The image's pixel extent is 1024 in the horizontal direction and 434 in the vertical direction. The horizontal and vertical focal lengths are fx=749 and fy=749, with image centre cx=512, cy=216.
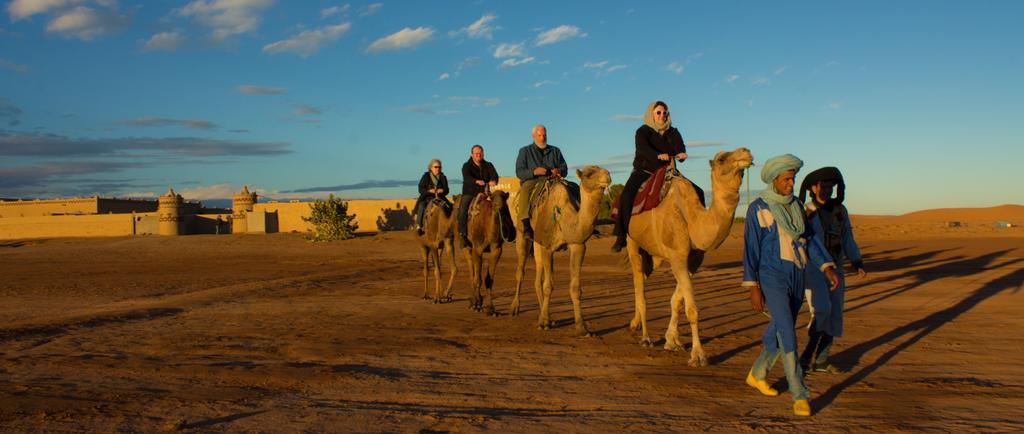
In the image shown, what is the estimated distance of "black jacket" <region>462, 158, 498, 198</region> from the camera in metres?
14.6

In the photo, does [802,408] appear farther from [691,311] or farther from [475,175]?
[475,175]

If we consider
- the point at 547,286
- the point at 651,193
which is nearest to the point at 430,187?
the point at 547,286

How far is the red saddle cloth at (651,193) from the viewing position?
944 cm

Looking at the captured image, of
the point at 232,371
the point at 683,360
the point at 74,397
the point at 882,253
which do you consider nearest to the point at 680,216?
the point at 683,360

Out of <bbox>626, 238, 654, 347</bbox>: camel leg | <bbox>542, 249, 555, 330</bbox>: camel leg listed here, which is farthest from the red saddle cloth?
<bbox>542, 249, 555, 330</bbox>: camel leg

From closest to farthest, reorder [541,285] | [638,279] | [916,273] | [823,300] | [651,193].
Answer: [823,300]
[651,193]
[638,279]
[541,285]
[916,273]

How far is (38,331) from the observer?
11.4 m

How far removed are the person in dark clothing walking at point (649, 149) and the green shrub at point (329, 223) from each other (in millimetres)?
31620

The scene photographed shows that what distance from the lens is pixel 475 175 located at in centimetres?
1491

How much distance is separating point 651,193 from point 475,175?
595cm

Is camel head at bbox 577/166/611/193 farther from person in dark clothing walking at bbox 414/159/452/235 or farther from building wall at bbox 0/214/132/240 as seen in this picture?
building wall at bbox 0/214/132/240

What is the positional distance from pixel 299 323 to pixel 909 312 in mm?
10479

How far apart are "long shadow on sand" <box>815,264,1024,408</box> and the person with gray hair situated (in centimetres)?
90

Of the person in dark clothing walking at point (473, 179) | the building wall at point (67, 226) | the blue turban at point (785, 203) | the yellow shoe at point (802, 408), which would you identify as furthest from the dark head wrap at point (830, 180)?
the building wall at point (67, 226)
